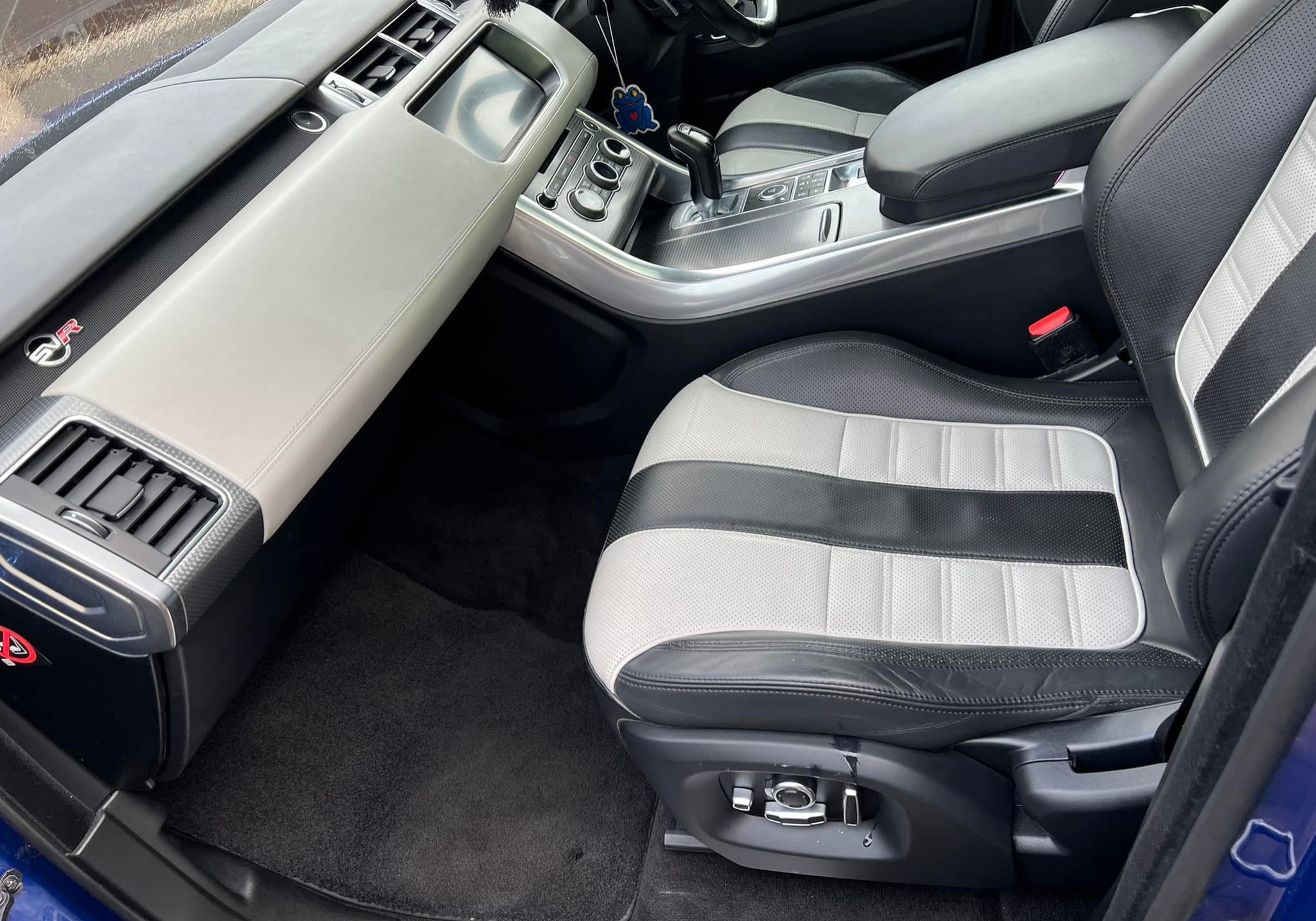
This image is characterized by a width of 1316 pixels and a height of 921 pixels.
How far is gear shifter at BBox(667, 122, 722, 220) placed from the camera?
161 centimetres

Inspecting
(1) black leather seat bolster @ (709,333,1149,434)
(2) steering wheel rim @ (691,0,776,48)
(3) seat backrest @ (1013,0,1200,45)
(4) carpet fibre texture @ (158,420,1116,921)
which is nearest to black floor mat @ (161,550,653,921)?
(4) carpet fibre texture @ (158,420,1116,921)

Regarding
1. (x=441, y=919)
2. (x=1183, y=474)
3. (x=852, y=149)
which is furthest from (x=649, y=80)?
(x=441, y=919)

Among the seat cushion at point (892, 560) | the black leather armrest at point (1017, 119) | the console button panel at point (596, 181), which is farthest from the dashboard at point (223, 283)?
the black leather armrest at point (1017, 119)

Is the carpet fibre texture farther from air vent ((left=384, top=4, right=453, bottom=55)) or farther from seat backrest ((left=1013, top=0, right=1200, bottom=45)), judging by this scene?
seat backrest ((left=1013, top=0, right=1200, bottom=45))

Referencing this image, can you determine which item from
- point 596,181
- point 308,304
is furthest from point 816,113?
point 308,304

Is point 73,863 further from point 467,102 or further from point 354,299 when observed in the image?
point 467,102

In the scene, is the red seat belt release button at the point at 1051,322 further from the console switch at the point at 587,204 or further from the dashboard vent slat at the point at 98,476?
the dashboard vent slat at the point at 98,476

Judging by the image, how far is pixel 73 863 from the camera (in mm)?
1025

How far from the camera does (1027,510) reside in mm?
1147

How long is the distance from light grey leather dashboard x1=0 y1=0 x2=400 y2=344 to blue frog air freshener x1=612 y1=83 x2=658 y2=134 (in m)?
0.71

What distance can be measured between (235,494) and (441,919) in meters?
0.76

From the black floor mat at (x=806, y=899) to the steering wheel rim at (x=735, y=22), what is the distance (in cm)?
110

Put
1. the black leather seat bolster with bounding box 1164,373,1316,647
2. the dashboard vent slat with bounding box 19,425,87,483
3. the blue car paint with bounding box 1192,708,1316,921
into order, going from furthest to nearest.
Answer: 1. the dashboard vent slat with bounding box 19,425,87,483
2. the black leather seat bolster with bounding box 1164,373,1316,647
3. the blue car paint with bounding box 1192,708,1316,921

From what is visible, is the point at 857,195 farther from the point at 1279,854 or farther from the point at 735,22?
the point at 1279,854
